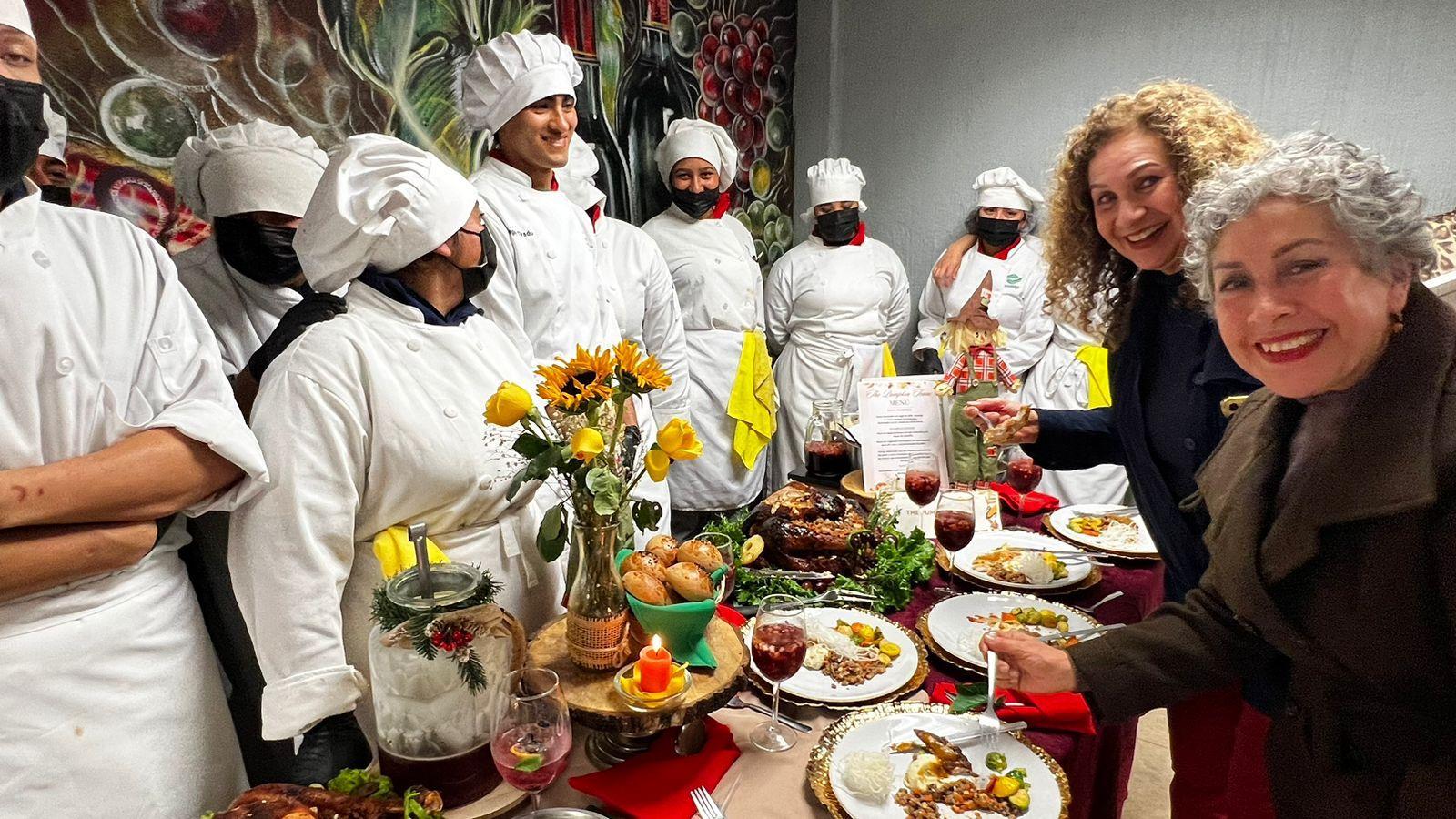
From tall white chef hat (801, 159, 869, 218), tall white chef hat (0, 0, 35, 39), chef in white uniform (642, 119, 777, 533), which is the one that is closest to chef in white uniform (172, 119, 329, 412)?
tall white chef hat (0, 0, 35, 39)

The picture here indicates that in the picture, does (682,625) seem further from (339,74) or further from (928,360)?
(928,360)

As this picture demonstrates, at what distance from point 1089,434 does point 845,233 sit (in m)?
Answer: 2.49

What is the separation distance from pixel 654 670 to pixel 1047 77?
430cm

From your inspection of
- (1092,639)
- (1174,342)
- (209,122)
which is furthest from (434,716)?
(209,122)

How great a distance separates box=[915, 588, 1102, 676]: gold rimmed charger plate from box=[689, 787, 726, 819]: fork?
0.57 metres

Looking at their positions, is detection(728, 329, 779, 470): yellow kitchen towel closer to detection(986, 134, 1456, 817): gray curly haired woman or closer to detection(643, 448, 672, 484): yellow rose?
detection(643, 448, 672, 484): yellow rose

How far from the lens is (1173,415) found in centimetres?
160

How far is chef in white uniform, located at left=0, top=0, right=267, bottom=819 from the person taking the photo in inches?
41.9

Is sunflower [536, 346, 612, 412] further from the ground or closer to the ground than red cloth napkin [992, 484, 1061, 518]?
further from the ground

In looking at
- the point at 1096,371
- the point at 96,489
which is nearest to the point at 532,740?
the point at 96,489

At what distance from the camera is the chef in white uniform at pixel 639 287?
9.83 ft

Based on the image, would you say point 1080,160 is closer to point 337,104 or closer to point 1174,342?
point 1174,342

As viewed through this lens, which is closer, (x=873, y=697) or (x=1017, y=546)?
(x=873, y=697)

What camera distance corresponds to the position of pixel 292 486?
4.00 ft
